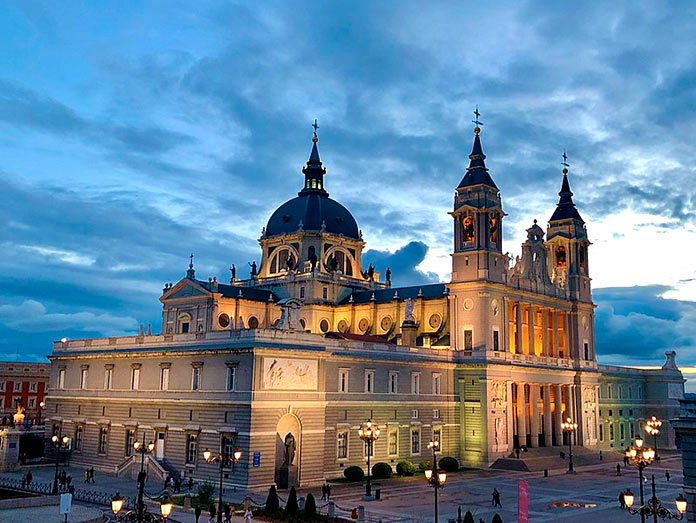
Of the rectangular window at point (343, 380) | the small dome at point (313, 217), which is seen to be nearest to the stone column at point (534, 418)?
the rectangular window at point (343, 380)

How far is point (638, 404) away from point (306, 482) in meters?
68.2

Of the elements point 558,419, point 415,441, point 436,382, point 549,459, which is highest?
point 436,382

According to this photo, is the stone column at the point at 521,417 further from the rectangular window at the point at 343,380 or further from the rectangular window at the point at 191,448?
the rectangular window at the point at 191,448

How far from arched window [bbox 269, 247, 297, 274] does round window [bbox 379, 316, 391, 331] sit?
1457 centimetres

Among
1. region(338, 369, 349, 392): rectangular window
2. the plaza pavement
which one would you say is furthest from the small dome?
the plaza pavement

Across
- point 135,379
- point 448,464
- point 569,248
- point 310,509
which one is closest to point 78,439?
point 135,379

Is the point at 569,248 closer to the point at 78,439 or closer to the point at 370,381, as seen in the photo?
the point at 370,381

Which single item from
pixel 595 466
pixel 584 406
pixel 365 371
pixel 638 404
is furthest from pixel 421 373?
pixel 638 404

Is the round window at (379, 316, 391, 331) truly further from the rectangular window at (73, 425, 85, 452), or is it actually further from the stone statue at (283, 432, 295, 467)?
the rectangular window at (73, 425, 85, 452)

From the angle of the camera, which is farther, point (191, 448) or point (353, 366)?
point (353, 366)

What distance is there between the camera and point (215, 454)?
56.3 metres

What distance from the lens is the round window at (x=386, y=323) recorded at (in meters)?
90.3

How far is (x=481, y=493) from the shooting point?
56312 millimetres

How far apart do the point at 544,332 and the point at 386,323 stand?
1826 centimetres
